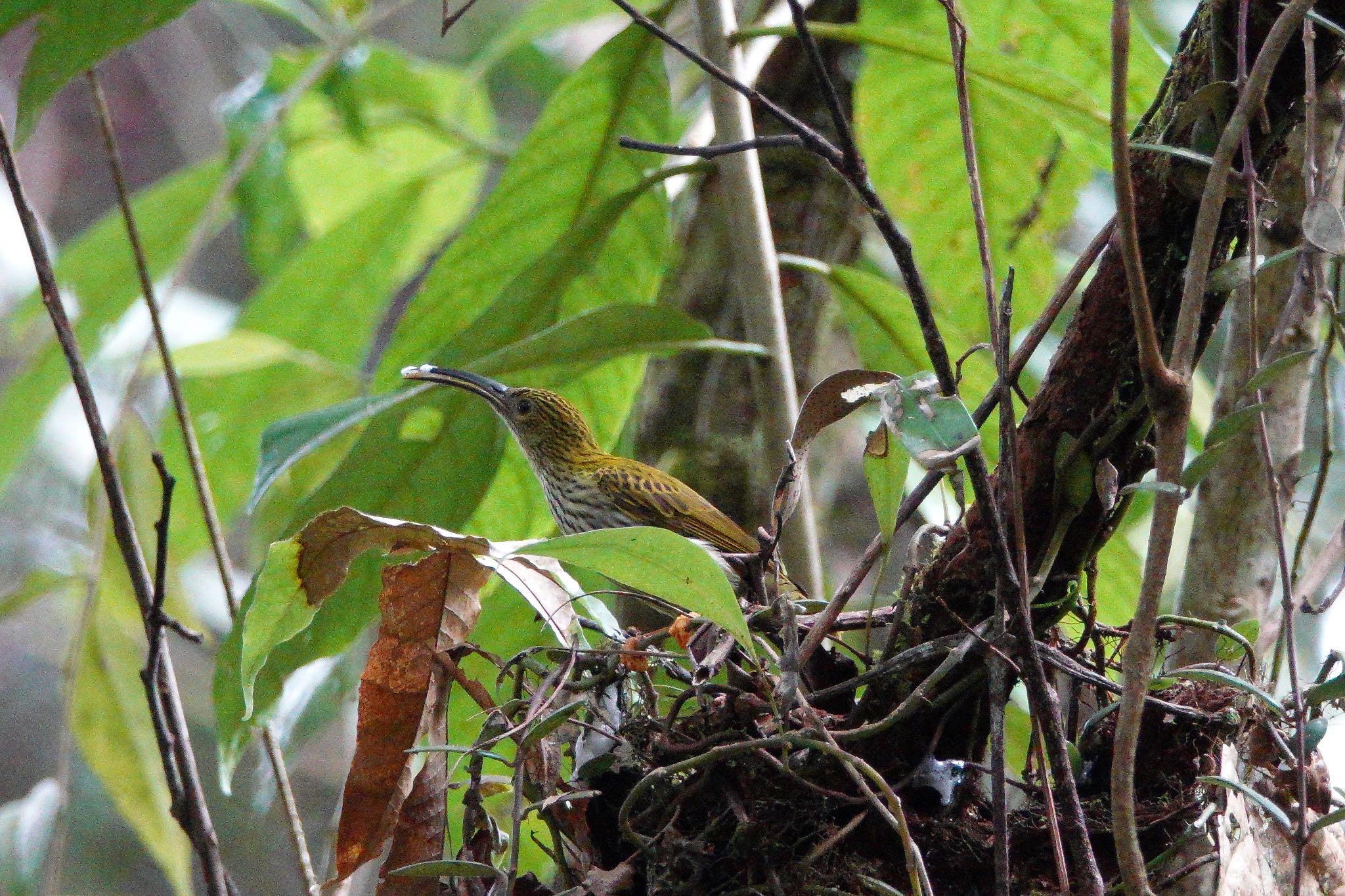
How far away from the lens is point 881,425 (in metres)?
1.57

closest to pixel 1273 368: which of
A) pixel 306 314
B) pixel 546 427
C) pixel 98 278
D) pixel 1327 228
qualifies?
pixel 1327 228

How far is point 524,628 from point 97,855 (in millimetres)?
6756

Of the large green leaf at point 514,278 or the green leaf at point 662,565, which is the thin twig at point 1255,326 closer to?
the green leaf at point 662,565

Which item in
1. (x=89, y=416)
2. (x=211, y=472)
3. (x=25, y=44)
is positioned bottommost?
(x=89, y=416)

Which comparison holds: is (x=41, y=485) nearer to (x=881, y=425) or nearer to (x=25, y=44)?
(x=25, y=44)

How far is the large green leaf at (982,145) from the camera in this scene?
303 cm

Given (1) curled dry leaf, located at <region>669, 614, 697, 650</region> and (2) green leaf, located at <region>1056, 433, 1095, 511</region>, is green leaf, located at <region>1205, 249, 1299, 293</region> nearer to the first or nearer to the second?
(2) green leaf, located at <region>1056, 433, 1095, 511</region>

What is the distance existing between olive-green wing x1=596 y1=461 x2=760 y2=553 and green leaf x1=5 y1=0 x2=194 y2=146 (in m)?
1.42

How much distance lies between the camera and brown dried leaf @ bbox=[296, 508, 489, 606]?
1.61 m

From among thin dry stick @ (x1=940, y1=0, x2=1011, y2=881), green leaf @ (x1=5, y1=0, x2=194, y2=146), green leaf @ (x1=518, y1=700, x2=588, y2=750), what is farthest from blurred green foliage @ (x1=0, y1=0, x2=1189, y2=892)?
green leaf @ (x1=518, y1=700, x2=588, y2=750)

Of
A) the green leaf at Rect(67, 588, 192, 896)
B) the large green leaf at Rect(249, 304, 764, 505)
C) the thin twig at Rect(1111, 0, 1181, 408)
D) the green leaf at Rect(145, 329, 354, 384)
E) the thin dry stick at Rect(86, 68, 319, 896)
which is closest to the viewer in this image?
the thin twig at Rect(1111, 0, 1181, 408)

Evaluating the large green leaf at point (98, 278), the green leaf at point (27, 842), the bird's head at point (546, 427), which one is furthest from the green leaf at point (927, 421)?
the large green leaf at point (98, 278)

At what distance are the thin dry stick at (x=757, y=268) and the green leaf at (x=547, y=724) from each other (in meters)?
1.04

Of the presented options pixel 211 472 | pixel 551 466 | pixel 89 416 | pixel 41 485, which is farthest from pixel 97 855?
pixel 89 416
